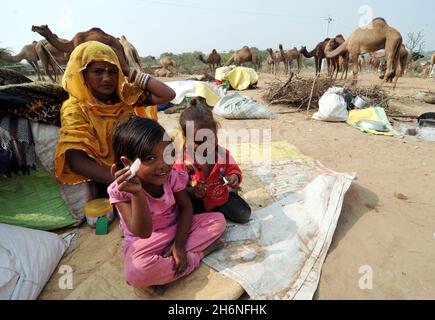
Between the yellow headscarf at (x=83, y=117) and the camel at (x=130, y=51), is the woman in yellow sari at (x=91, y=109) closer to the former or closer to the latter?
the yellow headscarf at (x=83, y=117)

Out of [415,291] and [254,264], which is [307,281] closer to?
[254,264]

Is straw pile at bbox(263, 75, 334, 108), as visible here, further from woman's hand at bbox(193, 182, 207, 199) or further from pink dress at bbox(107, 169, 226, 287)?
pink dress at bbox(107, 169, 226, 287)

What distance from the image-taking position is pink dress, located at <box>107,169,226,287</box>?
1.43 meters

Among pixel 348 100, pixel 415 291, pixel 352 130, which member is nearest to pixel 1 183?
pixel 415 291

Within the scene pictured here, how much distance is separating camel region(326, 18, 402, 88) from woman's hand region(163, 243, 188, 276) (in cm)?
1021

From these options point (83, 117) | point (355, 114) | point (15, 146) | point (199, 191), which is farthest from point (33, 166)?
point (355, 114)

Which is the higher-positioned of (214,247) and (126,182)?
(126,182)

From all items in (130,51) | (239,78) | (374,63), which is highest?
(130,51)

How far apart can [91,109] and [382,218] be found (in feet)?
8.09

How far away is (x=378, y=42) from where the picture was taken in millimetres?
10133

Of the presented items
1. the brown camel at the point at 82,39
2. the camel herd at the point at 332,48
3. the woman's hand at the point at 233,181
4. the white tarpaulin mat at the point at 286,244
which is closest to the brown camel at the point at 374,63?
the camel herd at the point at 332,48

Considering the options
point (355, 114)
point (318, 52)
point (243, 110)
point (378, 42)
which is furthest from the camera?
point (318, 52)

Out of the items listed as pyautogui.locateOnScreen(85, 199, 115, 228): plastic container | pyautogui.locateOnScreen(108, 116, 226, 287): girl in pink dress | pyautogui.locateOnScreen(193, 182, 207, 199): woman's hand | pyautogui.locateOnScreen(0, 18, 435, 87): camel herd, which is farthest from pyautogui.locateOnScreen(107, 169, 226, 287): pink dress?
pyautogui.locateOnScreen(0, 18, 435, 87): camel herd

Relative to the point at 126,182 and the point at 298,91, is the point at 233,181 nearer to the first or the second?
the point at 126,182
